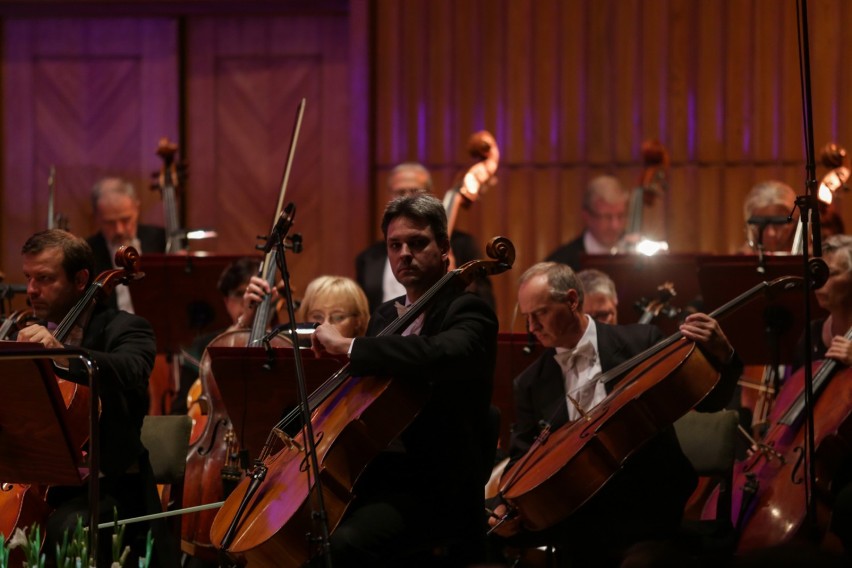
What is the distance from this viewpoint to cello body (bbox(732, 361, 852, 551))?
11.4 ft

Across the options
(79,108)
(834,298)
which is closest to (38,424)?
(834,298)

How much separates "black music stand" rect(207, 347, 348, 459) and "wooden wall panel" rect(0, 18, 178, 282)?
351 centimetres

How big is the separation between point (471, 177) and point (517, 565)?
1835 mm

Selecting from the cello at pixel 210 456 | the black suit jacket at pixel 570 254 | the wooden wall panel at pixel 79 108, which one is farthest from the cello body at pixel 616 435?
the wooden wall panel at pixel 79 108

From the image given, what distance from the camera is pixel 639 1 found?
21.1 feet

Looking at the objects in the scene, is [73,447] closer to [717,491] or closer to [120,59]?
[717,491]

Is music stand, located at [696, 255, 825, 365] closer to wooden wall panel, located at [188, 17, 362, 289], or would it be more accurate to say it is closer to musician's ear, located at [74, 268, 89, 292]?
musician's ear, located at [74, 268, 89, 292]

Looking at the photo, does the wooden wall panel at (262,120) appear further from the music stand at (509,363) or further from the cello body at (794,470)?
the cello body at (794,470)

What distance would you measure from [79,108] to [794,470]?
4.78m

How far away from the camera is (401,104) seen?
6.61 metres

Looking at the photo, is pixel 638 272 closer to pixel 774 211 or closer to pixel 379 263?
pixel 774 211

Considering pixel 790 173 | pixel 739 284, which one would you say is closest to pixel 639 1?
pixel 790 173

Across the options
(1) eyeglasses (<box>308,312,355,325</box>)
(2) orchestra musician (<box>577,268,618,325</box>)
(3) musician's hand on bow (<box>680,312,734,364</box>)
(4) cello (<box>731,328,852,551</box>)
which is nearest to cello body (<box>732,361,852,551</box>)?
(4) cello (<box>731,328,852,551</box>)

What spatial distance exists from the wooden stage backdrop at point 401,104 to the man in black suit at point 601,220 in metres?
0.76
